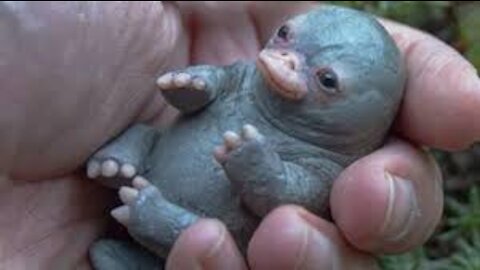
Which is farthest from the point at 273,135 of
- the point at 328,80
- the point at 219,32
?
the point at 219,32

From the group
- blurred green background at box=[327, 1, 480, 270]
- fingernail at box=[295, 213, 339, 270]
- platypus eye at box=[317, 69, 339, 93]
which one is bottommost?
blurred green background at box=[327, 1, 480, 270]

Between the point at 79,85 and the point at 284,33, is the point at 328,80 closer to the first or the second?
the point at 284,33

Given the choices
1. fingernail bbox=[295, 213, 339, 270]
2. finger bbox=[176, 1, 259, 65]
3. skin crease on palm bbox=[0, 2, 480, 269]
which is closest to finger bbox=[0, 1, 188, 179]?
skin crease on palm bbox=[0, 2, 480, 269]

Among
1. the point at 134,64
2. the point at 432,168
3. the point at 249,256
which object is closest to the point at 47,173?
the point at 134,64

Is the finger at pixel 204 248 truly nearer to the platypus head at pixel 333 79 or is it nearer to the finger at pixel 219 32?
the platypus head at pixel 333 79

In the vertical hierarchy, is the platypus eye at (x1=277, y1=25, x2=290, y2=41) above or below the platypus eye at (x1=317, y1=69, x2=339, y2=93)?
above

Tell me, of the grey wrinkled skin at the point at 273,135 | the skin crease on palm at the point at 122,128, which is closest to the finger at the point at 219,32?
the skin crease on palm at the point at 122,128

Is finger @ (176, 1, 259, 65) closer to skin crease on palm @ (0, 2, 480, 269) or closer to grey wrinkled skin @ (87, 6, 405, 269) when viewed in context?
skin crease on palm @ (0, 2, 480, 269)
